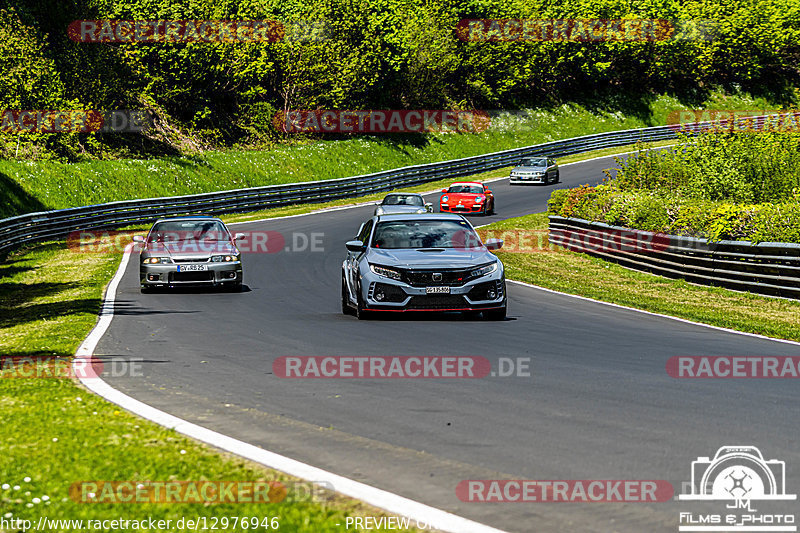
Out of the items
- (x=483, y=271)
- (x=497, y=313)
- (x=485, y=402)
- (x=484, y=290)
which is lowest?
(x=497, y=313)

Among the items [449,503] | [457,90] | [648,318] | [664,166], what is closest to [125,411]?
[449,503]

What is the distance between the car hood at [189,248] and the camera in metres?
18.7

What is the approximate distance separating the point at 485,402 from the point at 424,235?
7.43 meters

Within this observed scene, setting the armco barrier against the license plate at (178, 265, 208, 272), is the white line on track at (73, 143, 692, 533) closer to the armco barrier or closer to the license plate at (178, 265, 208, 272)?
the license plate at (178, 265, 208, 272)

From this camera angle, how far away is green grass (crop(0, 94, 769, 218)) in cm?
3744

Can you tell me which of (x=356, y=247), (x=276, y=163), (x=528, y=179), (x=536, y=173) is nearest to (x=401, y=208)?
(x=356, y=247)

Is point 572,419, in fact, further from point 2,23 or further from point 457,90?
point 457,90

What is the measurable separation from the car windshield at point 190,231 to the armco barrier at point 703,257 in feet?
33.4

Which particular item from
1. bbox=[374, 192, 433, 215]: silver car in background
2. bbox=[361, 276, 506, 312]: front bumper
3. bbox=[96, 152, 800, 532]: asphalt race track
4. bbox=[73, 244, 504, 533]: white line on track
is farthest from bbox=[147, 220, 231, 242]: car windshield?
bbox=[73, 244, 504, 533]: white line on track

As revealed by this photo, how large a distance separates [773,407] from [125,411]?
532cm

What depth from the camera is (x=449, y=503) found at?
5082mm

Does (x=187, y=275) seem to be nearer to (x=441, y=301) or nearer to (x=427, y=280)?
(x=427, y=280)

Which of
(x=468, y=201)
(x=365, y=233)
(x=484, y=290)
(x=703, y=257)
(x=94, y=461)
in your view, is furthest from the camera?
(x=468, y=201)

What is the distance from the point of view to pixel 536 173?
48.7 metres
